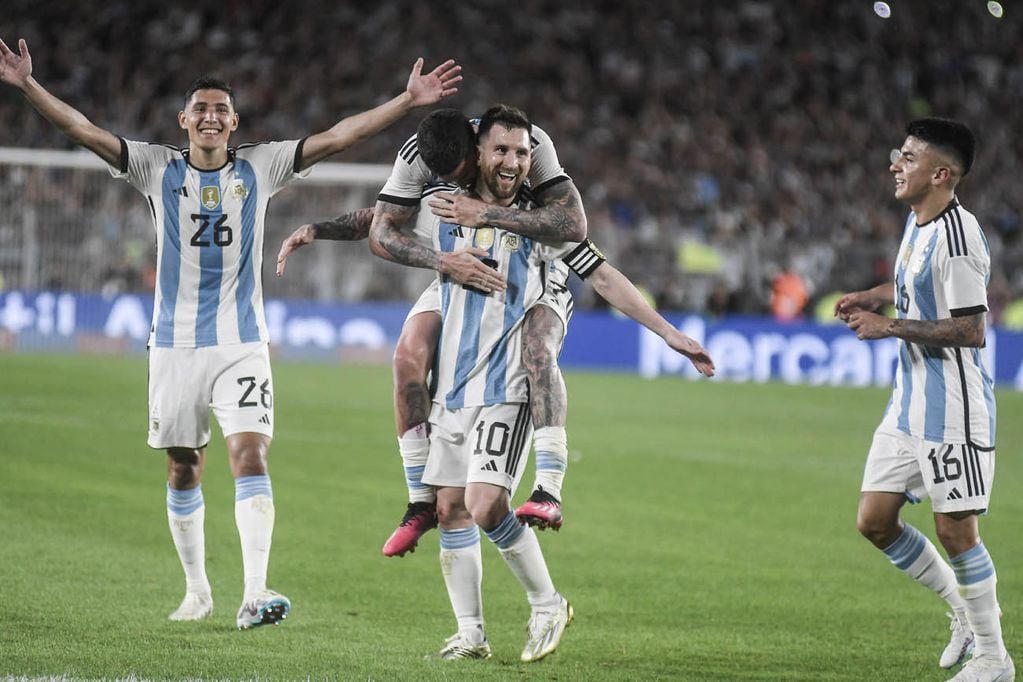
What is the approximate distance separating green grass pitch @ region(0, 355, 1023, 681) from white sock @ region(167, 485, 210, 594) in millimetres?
266

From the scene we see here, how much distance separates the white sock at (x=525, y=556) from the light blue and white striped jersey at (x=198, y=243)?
1.58 metres

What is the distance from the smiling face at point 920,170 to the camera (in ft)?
20.4

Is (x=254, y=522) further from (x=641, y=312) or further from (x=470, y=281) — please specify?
(x=641, y=312)

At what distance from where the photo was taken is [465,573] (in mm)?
6621

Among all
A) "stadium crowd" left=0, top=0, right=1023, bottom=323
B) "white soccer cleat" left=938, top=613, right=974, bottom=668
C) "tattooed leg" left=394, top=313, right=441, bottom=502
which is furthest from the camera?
"stadium crowd" left=0, top=0, right=1023, bottom=323

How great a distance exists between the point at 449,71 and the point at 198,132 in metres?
1.22

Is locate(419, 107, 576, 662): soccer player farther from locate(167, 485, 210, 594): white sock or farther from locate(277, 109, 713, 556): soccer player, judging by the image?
locate(167, 485, 210, 594): white sock

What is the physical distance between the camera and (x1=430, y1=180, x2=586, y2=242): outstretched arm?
6.23m

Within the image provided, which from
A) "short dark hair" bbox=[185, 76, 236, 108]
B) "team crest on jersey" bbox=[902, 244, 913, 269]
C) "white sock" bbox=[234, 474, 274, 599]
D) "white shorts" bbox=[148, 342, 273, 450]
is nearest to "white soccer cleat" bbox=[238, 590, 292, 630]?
"white sock" bbox=[234, 474, 274, 599]

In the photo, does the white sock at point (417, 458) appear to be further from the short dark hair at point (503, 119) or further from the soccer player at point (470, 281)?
the short dark hair at point (503, 119)

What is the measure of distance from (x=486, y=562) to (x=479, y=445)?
11.0ft

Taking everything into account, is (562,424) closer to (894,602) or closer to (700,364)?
(700,364)

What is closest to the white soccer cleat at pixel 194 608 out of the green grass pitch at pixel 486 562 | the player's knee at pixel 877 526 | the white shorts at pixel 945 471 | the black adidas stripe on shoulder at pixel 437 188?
the green grass pitch at pixel 486 562

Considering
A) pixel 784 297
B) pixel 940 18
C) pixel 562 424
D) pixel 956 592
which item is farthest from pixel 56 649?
pixel 940 18
